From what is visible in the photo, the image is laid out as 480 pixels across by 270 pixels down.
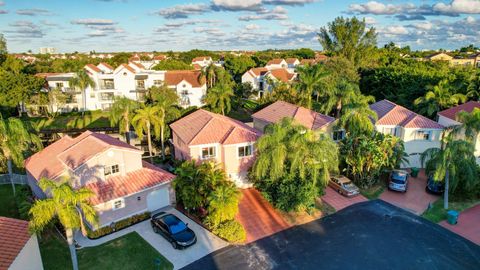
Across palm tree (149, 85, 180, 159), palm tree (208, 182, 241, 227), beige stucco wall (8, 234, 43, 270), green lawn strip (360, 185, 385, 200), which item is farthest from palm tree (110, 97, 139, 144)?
green lawn strip (360, 185, 385, 200)

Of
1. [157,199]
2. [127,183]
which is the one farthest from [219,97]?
[127,183]

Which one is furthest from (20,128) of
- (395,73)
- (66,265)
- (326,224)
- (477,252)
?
(395,73)

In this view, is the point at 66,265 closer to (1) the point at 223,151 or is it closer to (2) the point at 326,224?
(1) the point at 223,151

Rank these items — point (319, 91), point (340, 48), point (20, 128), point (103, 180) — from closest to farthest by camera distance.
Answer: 1. point (103, 180)
2. point (20, 128)
3. point (319, 91)
4. point (340, 48)

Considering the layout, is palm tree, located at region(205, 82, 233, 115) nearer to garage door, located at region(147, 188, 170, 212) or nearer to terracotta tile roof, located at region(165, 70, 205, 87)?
terracotta tile roof, located at region(165, 70, 205, 87)

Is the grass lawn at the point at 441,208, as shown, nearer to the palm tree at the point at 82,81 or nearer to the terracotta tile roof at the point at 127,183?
the terracotta tile roof at the point at 127,183

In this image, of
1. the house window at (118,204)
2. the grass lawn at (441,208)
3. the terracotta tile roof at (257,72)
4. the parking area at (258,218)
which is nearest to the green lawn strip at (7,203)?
the house window at (118,204)

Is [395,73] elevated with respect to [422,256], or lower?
elevated
